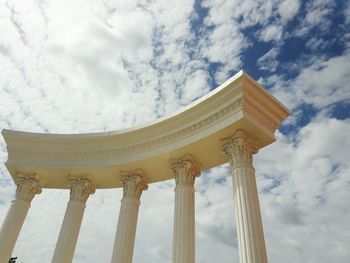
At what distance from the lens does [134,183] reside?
42938 millimetres

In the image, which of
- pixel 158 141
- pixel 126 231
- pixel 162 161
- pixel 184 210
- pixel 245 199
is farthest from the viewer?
pixel 162 161

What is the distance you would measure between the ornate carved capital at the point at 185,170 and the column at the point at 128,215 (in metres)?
5.97

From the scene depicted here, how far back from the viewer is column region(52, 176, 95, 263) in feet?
134

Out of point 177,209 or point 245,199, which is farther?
point 177,209

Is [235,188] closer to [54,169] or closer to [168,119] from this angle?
[168,119]

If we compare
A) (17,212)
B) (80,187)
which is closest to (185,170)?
(80,187)

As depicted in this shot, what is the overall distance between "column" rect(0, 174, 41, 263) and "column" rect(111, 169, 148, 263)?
43.7 feet

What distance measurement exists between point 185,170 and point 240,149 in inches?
304

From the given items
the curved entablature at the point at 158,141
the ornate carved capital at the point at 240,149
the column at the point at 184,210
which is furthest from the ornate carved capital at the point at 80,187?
the ornate carved capital at the point at 240,149

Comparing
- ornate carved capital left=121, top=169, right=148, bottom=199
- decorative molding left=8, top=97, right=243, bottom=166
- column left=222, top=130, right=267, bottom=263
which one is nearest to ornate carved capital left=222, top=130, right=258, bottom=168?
column left=222, top=130, right=267, bottom=263

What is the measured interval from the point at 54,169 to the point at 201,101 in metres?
23.0

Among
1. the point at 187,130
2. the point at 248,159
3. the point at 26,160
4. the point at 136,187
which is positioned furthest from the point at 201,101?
the point at 26,160

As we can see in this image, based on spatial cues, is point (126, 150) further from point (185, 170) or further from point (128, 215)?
point (185, 170)

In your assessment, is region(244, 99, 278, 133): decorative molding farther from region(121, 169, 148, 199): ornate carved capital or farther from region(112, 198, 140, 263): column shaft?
region(112, 198, 140, 263): column shaft
